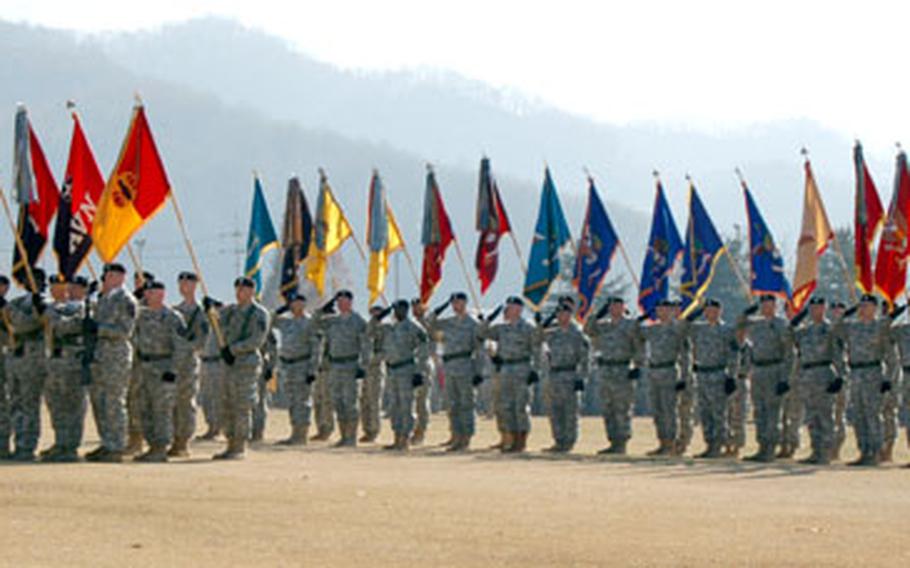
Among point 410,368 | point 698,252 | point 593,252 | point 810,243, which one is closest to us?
point 410,368

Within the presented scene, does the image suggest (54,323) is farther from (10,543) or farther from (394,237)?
(394,237)

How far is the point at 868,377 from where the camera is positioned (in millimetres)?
18562

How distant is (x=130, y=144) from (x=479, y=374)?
230 inches

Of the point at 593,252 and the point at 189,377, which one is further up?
Answer: the point at 593,252

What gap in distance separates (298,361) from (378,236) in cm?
390

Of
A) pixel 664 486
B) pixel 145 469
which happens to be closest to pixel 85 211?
pixel 145 469

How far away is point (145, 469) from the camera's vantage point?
48.8ft

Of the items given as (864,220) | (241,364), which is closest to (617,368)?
(864,220)

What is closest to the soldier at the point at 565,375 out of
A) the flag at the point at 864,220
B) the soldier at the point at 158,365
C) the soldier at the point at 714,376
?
the soldier at the point at 714,376

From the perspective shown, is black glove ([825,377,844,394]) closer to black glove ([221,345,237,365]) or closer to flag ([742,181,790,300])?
flag ([742,181,790,300])

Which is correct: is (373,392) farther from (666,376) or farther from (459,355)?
(666,376)

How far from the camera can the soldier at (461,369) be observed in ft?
69.7

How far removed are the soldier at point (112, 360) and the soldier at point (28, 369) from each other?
61 cm

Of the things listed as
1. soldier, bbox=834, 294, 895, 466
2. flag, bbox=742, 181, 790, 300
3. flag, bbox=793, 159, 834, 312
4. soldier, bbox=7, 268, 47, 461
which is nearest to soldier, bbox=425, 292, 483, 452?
flag, bbox=742, 181, 790, 300
